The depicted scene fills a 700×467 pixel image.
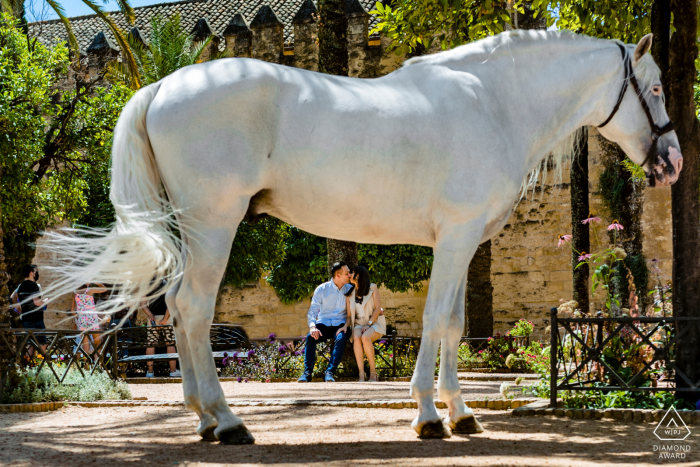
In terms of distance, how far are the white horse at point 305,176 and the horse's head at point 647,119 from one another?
193mm

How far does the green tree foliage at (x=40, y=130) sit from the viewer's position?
15.3m

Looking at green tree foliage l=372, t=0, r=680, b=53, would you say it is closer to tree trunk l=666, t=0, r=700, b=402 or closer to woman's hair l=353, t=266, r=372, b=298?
tree trunk l=666, t=0, r=700, b=402

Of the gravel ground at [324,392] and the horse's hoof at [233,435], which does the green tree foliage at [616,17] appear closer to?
the gravel ground at [324,392]

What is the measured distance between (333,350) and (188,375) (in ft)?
20.0

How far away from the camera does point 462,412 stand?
4578 mm

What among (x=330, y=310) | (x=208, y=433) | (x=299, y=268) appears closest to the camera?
(x=208, y=433)

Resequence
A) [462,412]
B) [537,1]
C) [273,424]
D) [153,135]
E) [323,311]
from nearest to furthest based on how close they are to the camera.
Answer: [153,135] → [462,412] → [273,424] → [537,1] → [323,311]

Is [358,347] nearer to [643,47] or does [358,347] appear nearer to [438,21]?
[438,21]

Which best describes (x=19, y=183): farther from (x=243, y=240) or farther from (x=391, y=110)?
(x=391, y=110)

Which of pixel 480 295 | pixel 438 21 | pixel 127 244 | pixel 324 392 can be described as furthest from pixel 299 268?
pixel 127 244

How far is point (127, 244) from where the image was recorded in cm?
378

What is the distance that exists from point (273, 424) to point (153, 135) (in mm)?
2279

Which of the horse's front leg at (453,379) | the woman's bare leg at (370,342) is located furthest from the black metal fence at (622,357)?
the woman's bare leg at (370,342)

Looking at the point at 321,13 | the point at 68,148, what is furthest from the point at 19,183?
the point at 321,13
